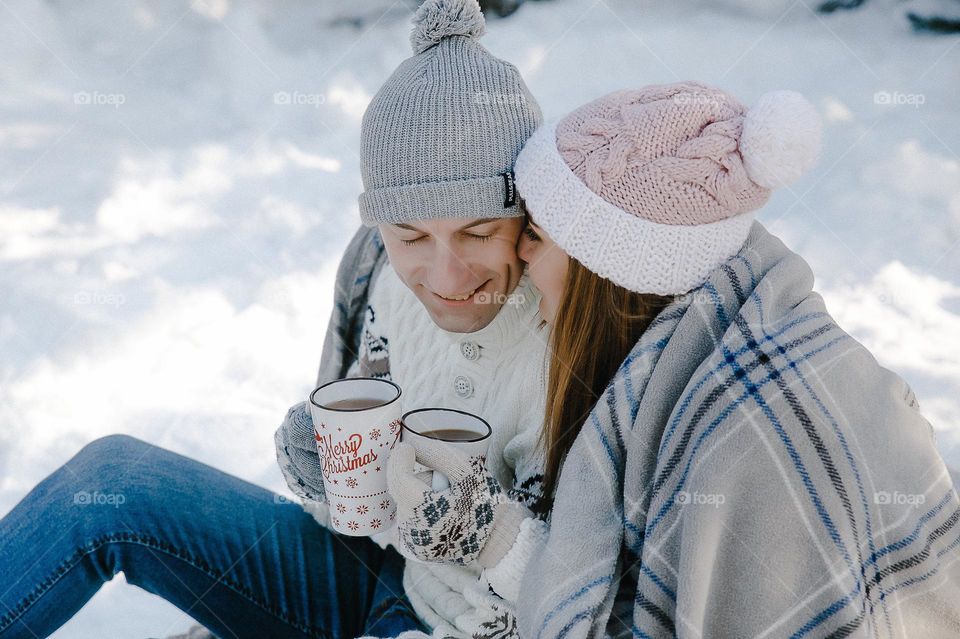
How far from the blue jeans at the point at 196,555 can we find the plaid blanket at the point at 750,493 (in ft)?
1.57

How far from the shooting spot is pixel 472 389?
138 cm

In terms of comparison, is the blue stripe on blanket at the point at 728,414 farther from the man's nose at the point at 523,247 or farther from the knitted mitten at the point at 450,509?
the man's nose at the point at 523,247

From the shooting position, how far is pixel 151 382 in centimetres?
232

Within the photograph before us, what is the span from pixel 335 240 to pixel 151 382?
2.39ft

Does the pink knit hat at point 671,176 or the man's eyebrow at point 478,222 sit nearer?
the pink knit hat at point 671,176

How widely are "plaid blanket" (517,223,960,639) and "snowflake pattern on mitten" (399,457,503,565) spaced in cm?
8

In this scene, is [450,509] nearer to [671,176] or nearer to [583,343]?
[583,343]

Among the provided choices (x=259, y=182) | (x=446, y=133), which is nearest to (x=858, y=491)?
(x=446, y=133)

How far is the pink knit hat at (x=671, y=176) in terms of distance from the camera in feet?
3.20

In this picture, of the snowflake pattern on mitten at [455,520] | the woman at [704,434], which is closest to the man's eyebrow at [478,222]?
the woman at [704,434]

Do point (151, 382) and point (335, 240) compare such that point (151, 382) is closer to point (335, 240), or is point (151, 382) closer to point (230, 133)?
point (335, 240)

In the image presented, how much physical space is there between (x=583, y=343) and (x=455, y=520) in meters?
0.29

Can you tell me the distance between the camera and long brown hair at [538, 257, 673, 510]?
1.09 m

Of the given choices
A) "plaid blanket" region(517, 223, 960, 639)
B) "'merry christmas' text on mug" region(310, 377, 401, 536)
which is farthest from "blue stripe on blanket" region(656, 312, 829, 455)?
"'merry christmas' text on mug" region(310, 377, 401, 536)
